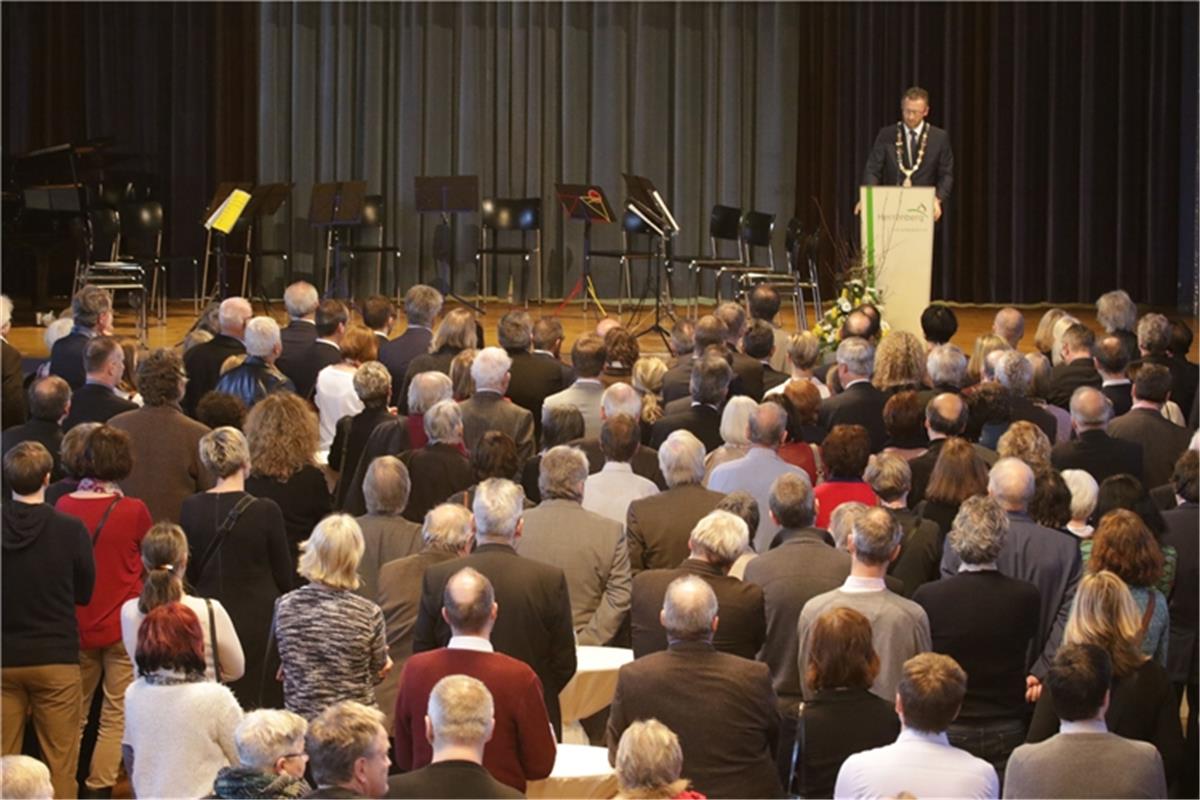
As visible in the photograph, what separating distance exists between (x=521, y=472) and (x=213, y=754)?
280 centimetres

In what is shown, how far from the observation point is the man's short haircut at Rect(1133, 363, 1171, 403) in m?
7.27

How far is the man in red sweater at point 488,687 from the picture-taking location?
461cm

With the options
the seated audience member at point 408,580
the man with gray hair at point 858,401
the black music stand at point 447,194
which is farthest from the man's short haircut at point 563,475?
the black music stand at point 447,194

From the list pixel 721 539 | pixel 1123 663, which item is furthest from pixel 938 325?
pixel 1123 663

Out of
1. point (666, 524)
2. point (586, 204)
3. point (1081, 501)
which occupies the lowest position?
point (666, 524)

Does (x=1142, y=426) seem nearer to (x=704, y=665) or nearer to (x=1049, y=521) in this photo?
(x=1049, y=521)

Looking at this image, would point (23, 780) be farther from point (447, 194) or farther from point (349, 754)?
point (447, 194)

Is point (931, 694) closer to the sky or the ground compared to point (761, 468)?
closer to the ground

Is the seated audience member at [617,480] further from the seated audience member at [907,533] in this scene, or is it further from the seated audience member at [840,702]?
the seated audience member at [840,702]

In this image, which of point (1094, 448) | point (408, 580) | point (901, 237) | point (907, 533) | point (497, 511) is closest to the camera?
point (497, 511)

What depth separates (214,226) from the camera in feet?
40.7

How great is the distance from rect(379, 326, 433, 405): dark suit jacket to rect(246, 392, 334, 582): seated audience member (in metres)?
→ 2.26

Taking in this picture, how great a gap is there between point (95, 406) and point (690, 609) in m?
3.46

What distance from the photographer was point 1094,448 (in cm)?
686
